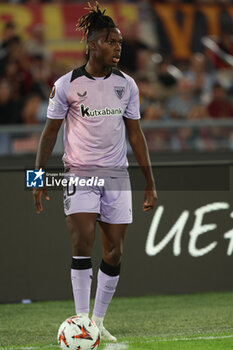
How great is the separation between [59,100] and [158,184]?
2.51 meters

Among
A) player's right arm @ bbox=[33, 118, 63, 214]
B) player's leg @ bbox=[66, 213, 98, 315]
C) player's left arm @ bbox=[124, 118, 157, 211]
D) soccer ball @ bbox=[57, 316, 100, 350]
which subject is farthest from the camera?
player's left arm @ bbox=[124, 118, 157, 211]

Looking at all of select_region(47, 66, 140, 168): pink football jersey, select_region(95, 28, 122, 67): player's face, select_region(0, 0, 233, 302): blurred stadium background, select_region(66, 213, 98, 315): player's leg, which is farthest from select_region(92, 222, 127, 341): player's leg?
select_region(0, 0, 233, 302): blurred stadium background

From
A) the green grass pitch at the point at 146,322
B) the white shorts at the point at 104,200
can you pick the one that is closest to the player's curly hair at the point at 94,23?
the white shorts at the point at 104,200

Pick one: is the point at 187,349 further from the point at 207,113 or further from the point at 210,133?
the point at 207,113

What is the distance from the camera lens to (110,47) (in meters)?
5.39

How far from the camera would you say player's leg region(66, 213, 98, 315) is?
538 cm

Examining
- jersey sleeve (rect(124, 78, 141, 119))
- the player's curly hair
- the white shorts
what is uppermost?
the player's curly hair

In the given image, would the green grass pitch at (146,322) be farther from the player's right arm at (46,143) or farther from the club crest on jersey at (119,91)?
the club crest on jersey at (119,91)

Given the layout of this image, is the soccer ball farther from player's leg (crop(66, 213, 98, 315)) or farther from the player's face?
the player's face

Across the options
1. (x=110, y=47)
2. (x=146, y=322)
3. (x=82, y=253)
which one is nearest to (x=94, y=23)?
(x=110, y=47)

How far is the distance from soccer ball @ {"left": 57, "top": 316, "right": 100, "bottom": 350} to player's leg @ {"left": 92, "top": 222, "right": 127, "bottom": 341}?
0.61 metres

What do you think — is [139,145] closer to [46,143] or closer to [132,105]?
[132,105]

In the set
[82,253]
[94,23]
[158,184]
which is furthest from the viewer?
[158,184]

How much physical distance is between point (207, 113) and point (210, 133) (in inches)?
76.1
